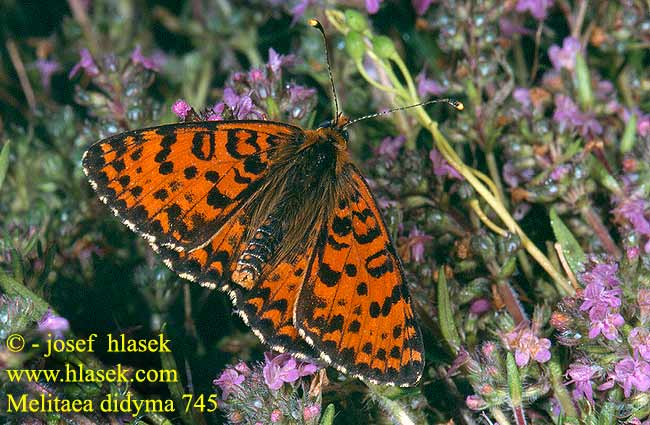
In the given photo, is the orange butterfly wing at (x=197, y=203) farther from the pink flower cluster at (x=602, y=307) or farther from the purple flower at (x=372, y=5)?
the purple flower at (x=372, y=5)

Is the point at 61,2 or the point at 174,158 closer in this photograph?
the point at 174,158

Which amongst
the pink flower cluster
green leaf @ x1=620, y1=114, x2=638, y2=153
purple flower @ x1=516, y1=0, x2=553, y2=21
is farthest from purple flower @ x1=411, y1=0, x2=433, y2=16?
the pink flower cluster

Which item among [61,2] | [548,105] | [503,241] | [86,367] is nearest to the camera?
[86,367]

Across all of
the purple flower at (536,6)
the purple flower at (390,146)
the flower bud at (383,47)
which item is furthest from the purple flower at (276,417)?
the purple flower at (536,6)

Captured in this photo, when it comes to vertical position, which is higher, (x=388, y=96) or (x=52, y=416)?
(x=388, y=96)

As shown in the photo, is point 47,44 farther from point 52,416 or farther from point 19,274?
point 52,416

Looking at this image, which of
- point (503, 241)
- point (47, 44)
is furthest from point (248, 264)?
point (47, 44)
